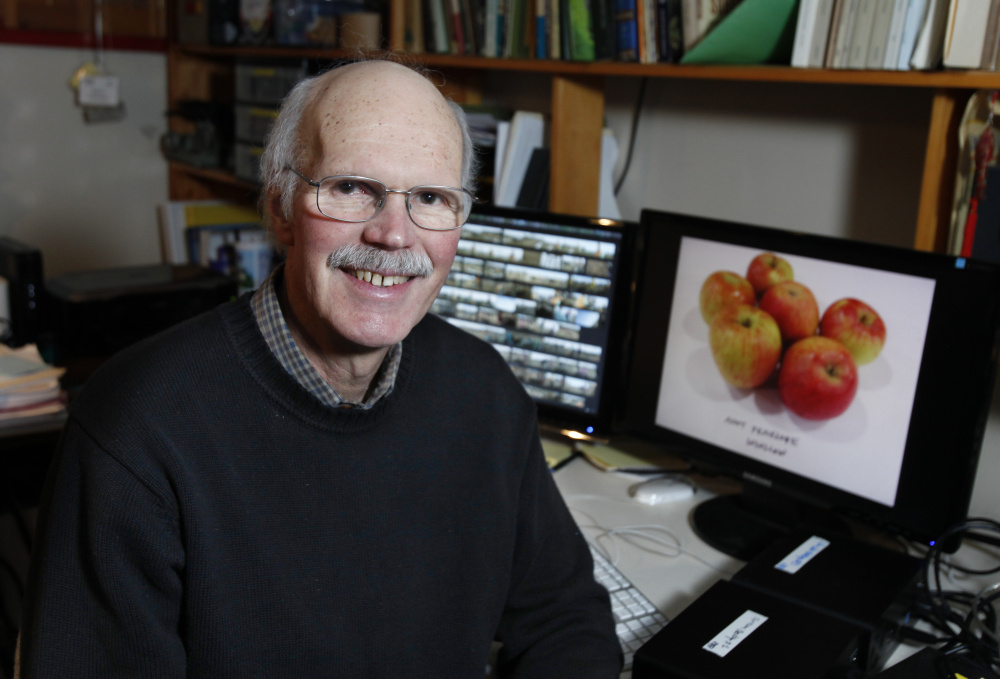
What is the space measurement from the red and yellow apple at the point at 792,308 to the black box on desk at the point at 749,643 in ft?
1.40

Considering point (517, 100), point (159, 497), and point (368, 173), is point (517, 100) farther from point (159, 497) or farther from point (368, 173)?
point (159, 497)

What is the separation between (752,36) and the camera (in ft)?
4.50

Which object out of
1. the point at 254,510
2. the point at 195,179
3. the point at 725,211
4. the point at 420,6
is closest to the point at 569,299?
the point at 725,211

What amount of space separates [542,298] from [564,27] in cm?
57

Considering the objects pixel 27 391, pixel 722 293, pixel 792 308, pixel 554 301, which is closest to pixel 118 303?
pixel 27 391

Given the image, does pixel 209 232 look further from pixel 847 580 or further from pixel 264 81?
pixel 847 580

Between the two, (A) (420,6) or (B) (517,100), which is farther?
(B) (517,100)

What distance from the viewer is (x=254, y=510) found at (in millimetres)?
918

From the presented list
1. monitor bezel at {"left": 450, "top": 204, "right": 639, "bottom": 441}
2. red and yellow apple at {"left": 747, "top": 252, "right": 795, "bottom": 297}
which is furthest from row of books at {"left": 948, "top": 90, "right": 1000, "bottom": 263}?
monitor bezel at {"left": 450, "top": 204, "right": 639, "bottom": 441}

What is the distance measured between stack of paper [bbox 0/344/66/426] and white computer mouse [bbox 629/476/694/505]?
1107mm

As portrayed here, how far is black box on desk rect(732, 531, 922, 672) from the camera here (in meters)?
1.00

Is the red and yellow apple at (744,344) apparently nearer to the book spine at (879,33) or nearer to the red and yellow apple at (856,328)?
the red and yellow apple at (856,328)

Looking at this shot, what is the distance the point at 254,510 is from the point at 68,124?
8.56ft

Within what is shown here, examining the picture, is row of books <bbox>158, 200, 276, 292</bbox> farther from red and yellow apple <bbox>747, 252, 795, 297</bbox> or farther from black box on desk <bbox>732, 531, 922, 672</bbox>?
black box on desk <bbox>732, 531, 922, 672</bbox>
